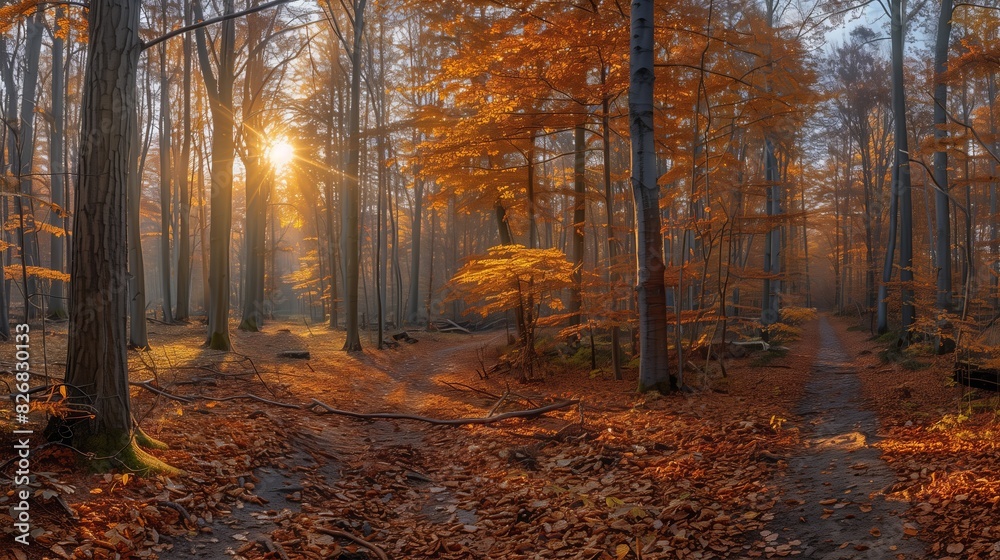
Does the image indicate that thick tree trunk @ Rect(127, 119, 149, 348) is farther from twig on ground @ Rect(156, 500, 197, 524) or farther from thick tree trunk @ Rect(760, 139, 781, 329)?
thick tree trunk @ Rect(760, 139, 781, 329)

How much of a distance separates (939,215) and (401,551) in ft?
48.7

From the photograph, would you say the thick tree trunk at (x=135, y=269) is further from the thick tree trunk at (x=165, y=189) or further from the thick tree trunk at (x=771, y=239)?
the thick tree trunk at (x=771, y=239)

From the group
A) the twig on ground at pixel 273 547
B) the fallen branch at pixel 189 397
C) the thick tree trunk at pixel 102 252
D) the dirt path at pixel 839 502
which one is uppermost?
the thick tree trunk at pixel 102 252

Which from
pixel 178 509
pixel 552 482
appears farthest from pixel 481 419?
pixel 178 509

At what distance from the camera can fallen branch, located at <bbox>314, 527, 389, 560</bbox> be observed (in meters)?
4.11

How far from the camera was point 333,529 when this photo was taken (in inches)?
174

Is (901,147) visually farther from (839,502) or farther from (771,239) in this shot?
(839,502)

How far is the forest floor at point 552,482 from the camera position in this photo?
12.1 ft

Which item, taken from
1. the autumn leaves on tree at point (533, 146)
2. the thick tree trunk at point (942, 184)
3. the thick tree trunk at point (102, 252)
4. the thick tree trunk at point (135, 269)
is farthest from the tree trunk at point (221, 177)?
the thick tree trunk at point (942, 184)

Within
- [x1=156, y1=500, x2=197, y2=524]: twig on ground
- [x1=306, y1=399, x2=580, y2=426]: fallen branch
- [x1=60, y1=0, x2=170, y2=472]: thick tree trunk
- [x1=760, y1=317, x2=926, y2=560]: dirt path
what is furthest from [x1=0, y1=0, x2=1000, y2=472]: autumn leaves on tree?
[x1=760, y1=317, x2=926, y2=560]: dirt path

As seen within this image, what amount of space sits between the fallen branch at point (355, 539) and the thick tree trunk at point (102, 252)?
1416 mm

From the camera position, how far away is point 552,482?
209 inches

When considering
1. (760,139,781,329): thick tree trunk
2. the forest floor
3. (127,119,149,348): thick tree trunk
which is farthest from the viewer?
(760,139,781,329): thick tree trunk

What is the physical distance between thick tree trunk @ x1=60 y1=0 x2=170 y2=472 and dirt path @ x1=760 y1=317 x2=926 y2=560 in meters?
4.74
